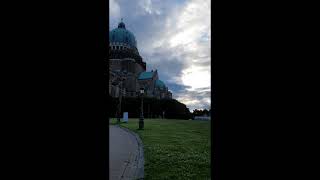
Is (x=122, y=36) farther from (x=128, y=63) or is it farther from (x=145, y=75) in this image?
(x=145, y=75)

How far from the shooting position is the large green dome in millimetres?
82125

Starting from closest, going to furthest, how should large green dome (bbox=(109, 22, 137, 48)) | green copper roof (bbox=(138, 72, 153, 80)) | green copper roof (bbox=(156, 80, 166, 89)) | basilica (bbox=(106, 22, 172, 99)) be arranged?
1. basilica (bbox=(106, 22, 172, 99))
2. large green dome (bbox=(109, 22, 137, 48))
3. green copper roof (bbox=(138, 72, 153, 80))
4. green copper roof (bbox=(156, 80, 166, 89))

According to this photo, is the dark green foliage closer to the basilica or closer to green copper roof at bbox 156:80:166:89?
the basilica

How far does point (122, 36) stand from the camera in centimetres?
8306

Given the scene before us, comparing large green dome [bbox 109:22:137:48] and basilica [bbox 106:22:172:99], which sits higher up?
large green dome [bbox 109:22:137:48]

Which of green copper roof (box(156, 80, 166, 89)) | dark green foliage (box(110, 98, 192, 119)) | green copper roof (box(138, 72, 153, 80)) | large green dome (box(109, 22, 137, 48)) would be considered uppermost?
large green dome (box(109, 22, 137, 48))

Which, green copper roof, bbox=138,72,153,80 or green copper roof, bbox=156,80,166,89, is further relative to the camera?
green copper roof, bbox=156,80,166,89

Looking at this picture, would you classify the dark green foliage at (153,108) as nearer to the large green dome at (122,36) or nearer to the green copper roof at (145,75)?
the green copper roof at (145,75)

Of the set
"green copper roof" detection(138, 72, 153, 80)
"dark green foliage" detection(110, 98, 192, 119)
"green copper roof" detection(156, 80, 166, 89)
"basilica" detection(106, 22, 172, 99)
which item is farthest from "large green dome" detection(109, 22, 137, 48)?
"dark green foliage" detection(110, 98, 192, 119)

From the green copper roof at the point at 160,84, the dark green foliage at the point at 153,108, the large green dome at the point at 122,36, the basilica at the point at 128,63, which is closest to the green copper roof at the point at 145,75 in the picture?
the basilica at the point at 128,63

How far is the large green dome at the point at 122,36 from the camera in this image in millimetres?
82125
